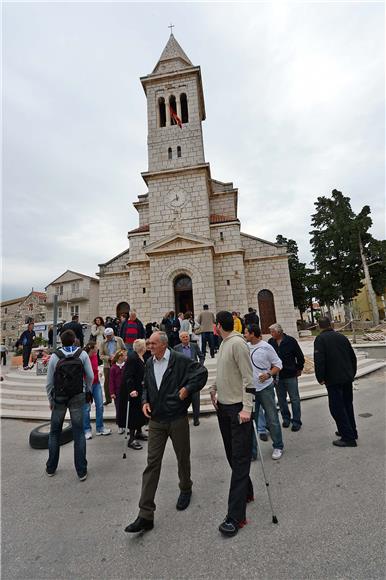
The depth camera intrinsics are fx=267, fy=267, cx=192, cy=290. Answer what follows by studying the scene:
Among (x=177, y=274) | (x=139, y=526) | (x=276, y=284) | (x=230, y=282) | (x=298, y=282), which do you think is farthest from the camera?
(x=298, y=282)

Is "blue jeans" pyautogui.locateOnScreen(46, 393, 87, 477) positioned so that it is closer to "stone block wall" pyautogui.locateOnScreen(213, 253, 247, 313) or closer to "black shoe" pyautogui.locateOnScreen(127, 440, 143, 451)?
"black shoe" pyautogui.locateOnScreen(127, 440, 143, 451)

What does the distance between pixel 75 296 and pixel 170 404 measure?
1425 inches

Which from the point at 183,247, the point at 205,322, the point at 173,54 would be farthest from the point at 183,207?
the point at 173,54

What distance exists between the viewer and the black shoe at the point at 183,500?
3090mm

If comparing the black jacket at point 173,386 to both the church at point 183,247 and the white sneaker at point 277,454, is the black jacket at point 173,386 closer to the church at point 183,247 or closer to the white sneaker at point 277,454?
the white sneaker at point 277,454

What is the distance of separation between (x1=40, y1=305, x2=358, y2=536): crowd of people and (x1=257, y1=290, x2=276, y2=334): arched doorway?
14020mm

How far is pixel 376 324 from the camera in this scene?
26125mm

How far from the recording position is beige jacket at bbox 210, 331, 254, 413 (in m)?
2.94

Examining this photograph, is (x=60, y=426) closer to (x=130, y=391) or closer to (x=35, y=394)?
(x=130, y=391)

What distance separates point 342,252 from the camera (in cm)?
2822

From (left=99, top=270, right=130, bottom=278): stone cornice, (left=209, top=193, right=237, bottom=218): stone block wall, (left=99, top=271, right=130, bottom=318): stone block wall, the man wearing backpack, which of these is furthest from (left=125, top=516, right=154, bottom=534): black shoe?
(left=209, top=193, right=237, bottom=218): stone block wall

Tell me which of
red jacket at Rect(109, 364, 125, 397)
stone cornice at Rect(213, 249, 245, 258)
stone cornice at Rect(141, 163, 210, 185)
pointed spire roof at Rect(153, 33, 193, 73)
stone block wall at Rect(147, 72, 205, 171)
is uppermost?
pointed spire roof at Rect(153, 33, 193, 73)

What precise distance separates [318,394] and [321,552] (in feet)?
19.0

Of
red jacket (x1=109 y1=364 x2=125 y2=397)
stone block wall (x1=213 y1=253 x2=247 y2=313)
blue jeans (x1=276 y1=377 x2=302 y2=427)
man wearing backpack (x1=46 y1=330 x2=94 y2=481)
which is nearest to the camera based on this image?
man wearing backpack (x1=46 y1=330 x2=94 y2=481)
